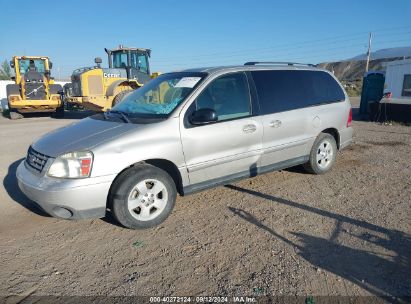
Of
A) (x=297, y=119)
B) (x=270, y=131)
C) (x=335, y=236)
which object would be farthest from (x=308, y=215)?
(x=297, y=119)

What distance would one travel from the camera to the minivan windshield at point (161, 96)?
13.1 ft

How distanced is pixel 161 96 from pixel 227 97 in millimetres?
879

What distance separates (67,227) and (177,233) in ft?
4.34

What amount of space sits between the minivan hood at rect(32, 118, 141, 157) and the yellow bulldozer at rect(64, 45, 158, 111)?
9883 millimetres

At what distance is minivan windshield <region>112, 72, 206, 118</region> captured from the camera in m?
4.01

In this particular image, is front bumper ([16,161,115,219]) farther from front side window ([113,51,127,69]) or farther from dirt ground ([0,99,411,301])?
front side window ([113,51,127,69])

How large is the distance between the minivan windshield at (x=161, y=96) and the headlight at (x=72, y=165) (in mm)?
985

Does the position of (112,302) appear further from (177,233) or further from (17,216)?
(17,216)

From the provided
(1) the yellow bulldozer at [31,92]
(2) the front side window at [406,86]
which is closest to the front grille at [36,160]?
(1) the yellow bulldozer at [31,92]

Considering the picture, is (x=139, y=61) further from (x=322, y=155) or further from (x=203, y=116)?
(x=203, y=116)

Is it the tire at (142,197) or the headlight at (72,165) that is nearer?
the headlight at (72,165)

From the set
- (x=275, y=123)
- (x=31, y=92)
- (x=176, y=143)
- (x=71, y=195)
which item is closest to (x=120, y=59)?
(x=31, y=92)

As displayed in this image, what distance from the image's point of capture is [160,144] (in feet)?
12.0

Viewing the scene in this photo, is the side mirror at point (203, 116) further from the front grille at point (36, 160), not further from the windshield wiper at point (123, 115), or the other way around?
the front grille at point (36, 160)
